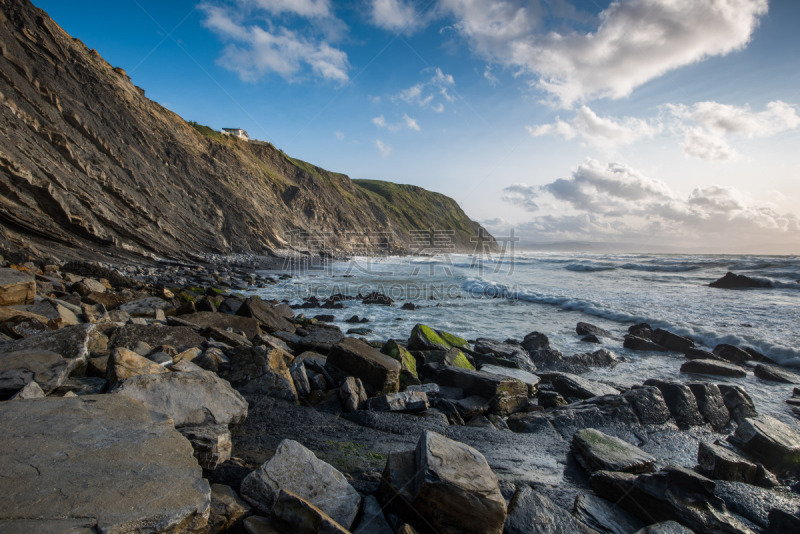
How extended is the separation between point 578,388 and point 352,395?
11.6 ft

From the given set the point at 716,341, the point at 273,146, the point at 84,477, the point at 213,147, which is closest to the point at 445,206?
the point at 273,146

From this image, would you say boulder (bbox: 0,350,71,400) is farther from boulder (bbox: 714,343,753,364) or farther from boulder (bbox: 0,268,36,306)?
boulder (bbox: 714,343,753,364)

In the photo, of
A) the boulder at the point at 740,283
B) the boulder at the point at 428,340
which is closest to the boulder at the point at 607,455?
the boulder at the point at 428,340

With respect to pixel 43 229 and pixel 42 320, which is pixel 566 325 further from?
pixel 43 229

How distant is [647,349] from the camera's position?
895cm

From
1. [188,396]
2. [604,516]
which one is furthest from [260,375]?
[604,516]

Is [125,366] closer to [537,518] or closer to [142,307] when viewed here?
[537,518]

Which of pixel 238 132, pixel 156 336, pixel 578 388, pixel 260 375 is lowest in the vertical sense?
pixel 578 388

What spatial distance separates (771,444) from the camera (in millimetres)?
3738

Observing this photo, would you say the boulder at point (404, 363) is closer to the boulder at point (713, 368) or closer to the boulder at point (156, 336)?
the boulder at point (156, 336)

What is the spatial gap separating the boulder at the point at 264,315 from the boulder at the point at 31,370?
4398mm

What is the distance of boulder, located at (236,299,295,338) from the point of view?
7.96 meters

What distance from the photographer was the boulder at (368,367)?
189 inches

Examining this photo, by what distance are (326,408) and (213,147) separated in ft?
133
